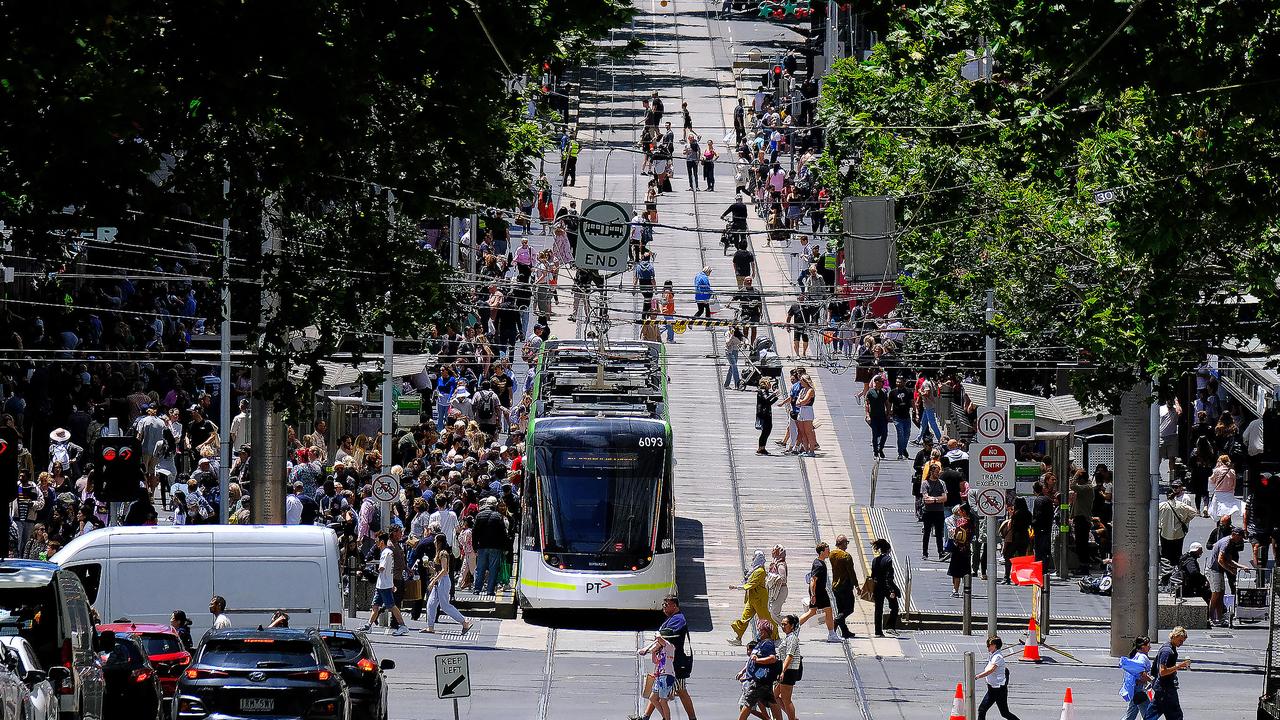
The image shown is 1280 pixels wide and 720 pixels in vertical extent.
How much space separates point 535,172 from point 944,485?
2925 centimetres

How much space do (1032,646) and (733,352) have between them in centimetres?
1706

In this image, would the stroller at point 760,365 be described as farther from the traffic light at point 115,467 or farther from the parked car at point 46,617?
the parked car at point 46,617

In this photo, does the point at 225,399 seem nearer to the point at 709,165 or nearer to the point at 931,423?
the point at 931,423

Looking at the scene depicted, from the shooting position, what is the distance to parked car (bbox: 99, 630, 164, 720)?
19734mm

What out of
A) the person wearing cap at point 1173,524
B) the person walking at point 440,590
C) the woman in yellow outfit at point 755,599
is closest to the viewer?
the woman in yellow outfit at point 755,599

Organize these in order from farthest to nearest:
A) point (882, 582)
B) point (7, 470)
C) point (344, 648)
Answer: point (882, 582), point (7, 470), point (344, 648)

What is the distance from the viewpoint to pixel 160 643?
74.8ft

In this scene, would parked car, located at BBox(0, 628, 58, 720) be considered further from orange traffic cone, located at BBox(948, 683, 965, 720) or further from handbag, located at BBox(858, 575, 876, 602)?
handbag, located at BBox(858, 575, 876, 602)

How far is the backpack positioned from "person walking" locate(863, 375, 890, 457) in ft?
23.9

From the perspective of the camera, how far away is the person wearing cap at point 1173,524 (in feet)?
111

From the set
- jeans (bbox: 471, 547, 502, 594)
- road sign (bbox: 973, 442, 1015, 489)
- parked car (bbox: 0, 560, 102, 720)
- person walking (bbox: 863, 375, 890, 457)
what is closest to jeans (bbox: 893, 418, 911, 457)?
person walking (bbox: 863, 375, 890, 457)

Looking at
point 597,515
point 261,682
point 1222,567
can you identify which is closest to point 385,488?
point 597,515

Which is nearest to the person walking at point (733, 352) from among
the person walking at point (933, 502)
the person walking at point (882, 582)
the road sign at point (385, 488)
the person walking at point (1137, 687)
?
the person walking at point (933, 502)

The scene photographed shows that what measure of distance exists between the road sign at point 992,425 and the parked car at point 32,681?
18521 millimetres
